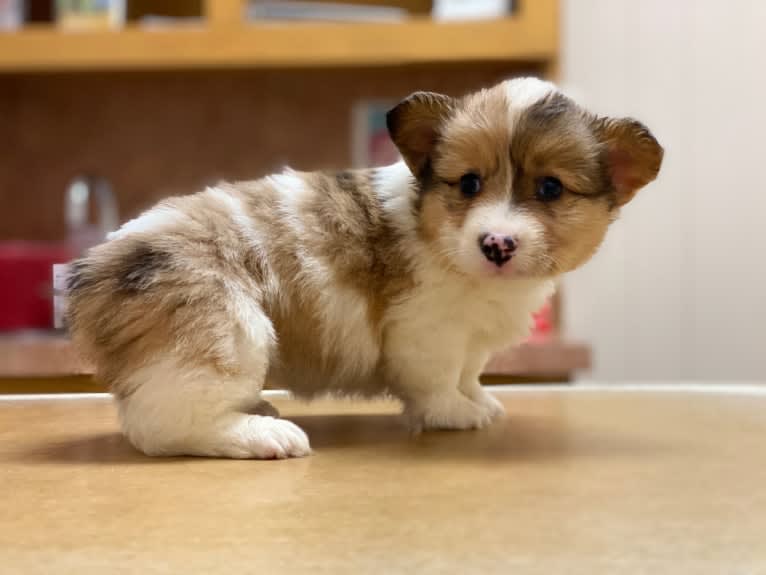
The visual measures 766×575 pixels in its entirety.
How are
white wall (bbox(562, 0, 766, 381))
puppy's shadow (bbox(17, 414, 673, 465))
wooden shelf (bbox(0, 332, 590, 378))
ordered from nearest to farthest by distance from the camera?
puppy's shadow (bbox(17, 414, 673, 465)), wooden shelf (bbox(0, 332, 590, 378)), white wall (bbox(562, 0, 766, 381))

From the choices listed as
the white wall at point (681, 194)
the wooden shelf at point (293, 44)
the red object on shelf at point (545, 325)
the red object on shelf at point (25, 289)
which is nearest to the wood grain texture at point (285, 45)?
the wooden shelf at point (293, 44)

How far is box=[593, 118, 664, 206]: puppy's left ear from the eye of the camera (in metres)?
1.21

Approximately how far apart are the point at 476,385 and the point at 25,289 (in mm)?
1536

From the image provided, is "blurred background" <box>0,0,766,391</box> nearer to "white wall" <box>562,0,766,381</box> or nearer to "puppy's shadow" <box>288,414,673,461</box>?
"white wall" <box>562,0,766,381</box>

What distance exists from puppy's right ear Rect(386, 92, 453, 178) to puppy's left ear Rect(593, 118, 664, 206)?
20 cm

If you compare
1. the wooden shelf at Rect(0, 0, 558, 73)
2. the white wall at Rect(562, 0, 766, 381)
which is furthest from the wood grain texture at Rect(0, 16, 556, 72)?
the white wall at Rect(562, 0, 766, 381)

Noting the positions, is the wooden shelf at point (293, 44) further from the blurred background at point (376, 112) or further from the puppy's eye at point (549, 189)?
the puppy's eye at point (549, 189)

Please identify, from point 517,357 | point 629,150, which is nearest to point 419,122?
point 629,150

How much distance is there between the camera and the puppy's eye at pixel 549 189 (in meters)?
1.18

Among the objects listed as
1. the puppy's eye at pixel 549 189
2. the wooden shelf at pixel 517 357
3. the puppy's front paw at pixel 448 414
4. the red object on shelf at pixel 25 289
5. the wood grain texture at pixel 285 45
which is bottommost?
the wooden shelf at pixel 517 357

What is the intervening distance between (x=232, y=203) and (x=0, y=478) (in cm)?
45

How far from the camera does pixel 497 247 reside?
1141 mm

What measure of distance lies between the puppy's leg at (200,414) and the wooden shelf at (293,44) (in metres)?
1.54

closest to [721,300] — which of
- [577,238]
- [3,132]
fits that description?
[577,238]
